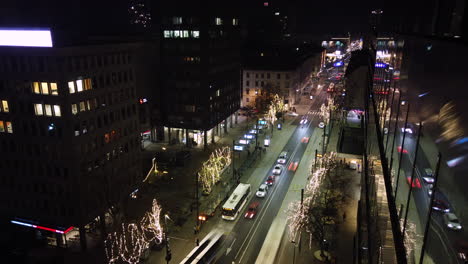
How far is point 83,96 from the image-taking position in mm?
35844

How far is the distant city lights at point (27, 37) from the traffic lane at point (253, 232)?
2749 cm

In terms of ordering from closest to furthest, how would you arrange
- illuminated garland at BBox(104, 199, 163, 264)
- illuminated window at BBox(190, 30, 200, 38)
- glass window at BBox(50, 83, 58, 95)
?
1. illuminated garland at BBox(104, 199, 163, 264)
2. glass window at BBox(50, 83, 58, 95)
3. illuminated window at BBox(190, 30, 200, 38)

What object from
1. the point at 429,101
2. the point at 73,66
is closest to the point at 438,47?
the point at 429,101

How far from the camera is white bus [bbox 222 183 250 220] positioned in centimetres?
4053

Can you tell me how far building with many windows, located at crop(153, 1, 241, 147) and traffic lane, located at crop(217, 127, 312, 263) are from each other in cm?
2320

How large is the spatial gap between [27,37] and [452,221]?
39.7m

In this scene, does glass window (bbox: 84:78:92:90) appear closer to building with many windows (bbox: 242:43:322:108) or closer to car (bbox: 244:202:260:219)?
car (bbox: 244:202:260:219)

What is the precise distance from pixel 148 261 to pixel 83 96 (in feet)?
60.0

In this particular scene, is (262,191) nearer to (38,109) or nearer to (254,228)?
(254,228)

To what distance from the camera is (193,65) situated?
63.6 metres

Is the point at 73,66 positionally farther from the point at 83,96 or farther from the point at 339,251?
the point at 339,251

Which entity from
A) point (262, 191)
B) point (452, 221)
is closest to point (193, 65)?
point (262, 191)

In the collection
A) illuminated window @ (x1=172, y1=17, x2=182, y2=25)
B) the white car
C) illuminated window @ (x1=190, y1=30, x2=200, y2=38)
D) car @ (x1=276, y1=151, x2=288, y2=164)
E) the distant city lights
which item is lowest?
→ car @ (x1=276, y1=151, x2=288, y2=164)

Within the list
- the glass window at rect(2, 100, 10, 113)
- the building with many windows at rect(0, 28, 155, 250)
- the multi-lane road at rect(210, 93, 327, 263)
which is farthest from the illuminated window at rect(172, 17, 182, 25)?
the glass window at rect(2, 100, 10, 113)
